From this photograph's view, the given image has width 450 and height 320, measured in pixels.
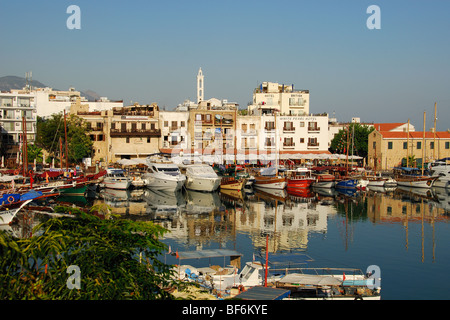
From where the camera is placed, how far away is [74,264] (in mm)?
9930

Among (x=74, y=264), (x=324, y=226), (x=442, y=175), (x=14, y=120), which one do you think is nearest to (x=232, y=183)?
(x=324, y=226)

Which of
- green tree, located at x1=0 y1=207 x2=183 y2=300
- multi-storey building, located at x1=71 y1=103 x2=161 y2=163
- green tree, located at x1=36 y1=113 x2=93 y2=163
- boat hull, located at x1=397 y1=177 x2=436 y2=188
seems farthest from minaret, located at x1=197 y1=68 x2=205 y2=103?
green tree, located at x1=0 y1=207 x2=183 y2=300

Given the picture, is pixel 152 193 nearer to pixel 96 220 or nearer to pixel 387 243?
pixel 387 243

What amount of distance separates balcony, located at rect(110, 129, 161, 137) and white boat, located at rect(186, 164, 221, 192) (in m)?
17.5

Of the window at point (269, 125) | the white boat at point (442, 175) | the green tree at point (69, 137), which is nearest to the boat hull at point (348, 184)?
the white boat at point (442, 175)

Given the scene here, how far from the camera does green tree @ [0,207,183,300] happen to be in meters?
9.13

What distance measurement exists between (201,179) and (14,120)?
112 ft

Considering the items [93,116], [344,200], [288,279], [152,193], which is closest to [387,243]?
[288,279]

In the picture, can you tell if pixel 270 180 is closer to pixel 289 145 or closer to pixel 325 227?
pixel 325 227

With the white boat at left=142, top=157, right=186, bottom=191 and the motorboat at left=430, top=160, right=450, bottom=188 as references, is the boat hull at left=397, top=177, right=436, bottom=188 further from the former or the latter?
the white boat at left=142, top=157, right=186, bottom=191

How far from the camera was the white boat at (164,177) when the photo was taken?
166ft

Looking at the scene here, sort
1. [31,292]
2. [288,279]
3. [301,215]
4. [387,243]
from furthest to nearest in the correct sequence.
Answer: [301,215] < [387,243] < [288,279] < [31,292]

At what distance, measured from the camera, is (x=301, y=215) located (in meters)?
38.7

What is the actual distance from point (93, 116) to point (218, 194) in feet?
88.9
